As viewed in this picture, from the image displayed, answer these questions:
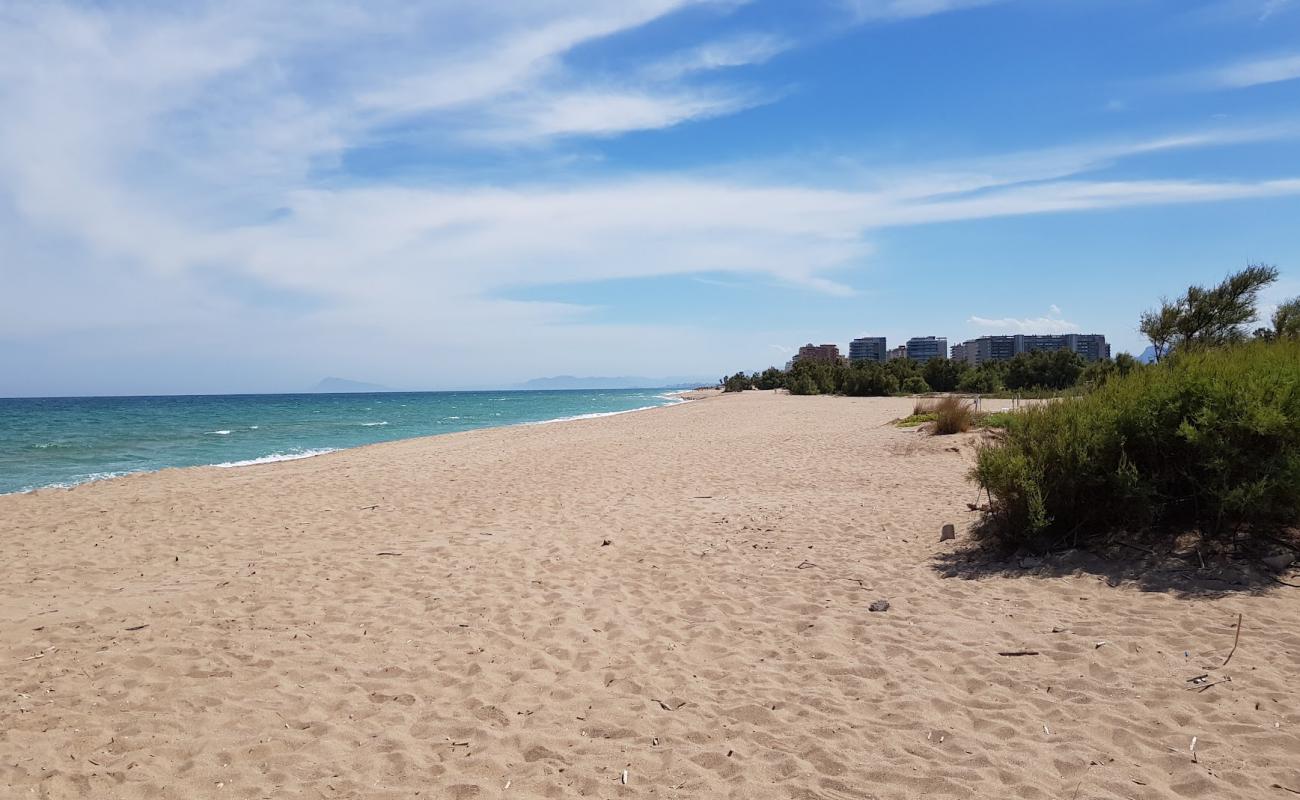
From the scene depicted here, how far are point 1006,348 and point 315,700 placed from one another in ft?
324

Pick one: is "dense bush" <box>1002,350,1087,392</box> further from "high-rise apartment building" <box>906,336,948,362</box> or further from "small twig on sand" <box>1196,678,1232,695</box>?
"high-rise apartment building" <box>906,336,948,362</box>

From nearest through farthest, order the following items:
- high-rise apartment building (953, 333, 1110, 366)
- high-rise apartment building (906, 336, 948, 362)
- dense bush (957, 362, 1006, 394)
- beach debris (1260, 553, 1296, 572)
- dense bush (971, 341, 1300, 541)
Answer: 1. beach debris (1260, 553, 1296, 572)
2. dense bush (971, 341, 1300, 541)
3. dense bush (957, 362, 1006, 394)
4. high-rise apartment building (953, 333, 1110, 366)
5. high-rise apartment building (906, 336, 948, 362)

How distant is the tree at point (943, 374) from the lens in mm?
48781

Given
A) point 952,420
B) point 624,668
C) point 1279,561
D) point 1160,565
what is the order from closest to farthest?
point 624,668, point 1279,561, point 1160,565, point 952,420

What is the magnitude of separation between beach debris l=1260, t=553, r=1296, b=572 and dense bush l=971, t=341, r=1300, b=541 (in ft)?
1.19

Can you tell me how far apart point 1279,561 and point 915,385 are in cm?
4391

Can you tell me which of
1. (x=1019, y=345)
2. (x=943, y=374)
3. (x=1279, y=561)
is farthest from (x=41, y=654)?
(x=1019, y=345)

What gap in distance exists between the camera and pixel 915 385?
1873 inches

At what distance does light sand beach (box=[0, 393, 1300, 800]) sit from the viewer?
3484 mm

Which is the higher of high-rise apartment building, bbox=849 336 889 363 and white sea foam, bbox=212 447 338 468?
high-rise apartment building, bbox=849 336 889 363

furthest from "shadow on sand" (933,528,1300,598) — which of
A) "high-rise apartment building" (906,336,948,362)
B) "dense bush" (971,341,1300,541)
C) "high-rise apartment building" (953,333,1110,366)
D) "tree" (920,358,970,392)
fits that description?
"high-rise apartment building" (906,336,948,362)

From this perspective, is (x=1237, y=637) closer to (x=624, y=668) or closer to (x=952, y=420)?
(x=624, y=668)

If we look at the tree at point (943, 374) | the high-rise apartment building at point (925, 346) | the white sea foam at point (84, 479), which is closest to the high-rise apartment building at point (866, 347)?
the high-rise apartment building at point (925, 346)

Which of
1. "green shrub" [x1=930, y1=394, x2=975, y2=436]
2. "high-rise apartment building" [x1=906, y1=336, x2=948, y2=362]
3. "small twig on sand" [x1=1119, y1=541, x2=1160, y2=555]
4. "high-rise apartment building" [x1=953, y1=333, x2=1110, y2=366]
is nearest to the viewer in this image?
"small twig on sand" [x1=1119, y1=541, x2=1160, y2=555]
